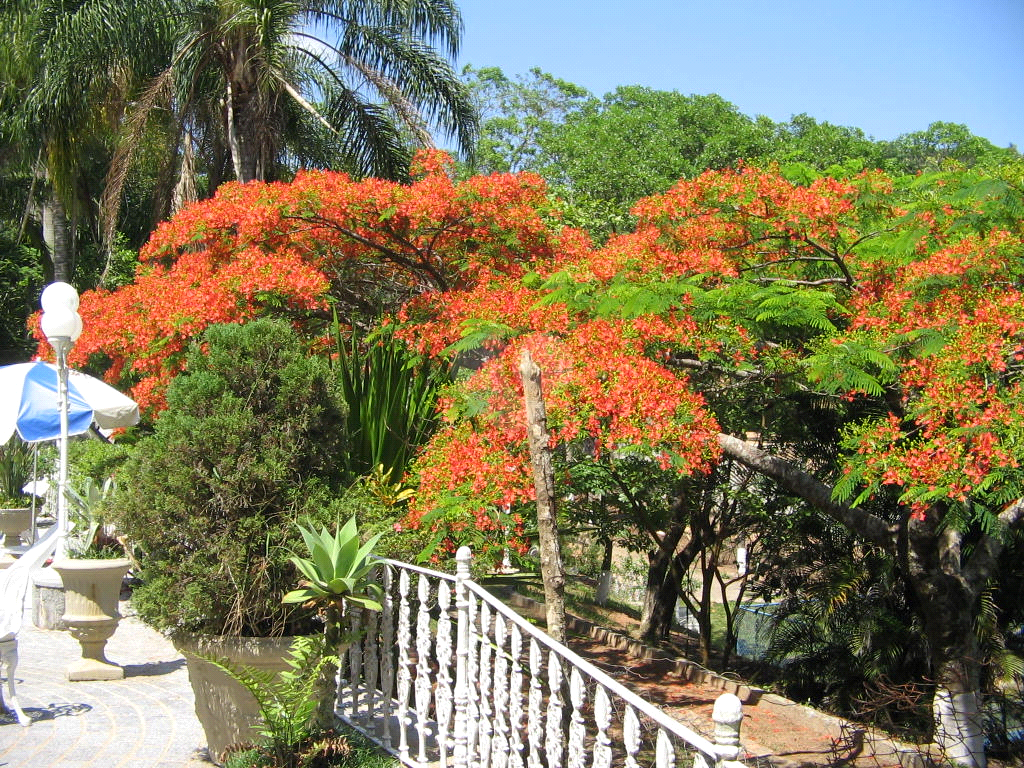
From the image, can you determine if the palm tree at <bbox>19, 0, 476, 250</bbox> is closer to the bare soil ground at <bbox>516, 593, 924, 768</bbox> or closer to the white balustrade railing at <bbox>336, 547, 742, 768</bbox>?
the bare soil ground at <bbox>516, 593, 924, 768</bbox>

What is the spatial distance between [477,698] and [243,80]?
995cm

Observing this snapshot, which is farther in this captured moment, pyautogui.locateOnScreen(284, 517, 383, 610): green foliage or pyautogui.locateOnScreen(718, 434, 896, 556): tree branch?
pyautogui.locateOnScreen(718, 434, 896, 556): tree branch

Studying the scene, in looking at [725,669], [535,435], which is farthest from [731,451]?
[725,669]

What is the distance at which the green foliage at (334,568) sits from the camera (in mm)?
4555

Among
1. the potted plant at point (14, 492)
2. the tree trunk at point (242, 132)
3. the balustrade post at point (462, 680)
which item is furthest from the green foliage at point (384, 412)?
the potted plant at point (14, 492)

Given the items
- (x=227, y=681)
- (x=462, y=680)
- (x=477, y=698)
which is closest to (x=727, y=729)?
(x=462, y=680)

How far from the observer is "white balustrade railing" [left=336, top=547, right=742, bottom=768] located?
2.86 meters

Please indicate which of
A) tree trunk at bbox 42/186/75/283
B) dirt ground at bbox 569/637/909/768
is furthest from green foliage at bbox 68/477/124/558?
tree trunk at bbox 42/186/75/283

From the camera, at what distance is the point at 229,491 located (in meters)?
4.86

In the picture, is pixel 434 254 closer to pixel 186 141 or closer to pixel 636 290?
pixel 636 290

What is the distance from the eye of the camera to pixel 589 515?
10.3m

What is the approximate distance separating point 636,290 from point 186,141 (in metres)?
8.31

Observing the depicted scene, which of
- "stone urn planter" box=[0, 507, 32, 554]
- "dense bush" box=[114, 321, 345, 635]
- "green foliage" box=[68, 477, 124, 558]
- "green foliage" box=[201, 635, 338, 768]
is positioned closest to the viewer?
"green foliage" box=[201, 635, 338, 768]

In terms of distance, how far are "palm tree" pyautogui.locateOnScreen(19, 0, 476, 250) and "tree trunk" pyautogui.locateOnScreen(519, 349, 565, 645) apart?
8.59 m
